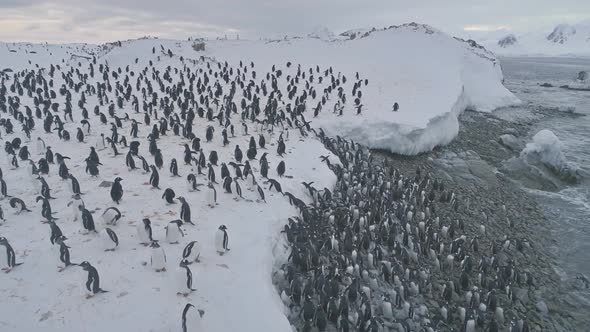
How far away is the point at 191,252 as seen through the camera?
370 inches

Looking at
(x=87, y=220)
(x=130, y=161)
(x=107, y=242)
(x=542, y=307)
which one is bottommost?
(x=542, y=307)

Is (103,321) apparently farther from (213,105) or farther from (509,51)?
(509,51)

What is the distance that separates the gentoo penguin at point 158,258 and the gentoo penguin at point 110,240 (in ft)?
3.82

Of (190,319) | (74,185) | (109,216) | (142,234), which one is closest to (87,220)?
(109,216)

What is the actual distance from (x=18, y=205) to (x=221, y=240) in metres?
5.67

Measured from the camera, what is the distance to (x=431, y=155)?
22.1m

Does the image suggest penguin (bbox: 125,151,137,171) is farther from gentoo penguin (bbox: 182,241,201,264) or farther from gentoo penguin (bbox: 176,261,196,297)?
gentoo penguin (bbox: 176,261,196,297)

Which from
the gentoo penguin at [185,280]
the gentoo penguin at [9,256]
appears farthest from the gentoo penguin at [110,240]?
the gentoo penguin at [185,280]

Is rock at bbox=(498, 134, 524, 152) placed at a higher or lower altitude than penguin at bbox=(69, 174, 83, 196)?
lower

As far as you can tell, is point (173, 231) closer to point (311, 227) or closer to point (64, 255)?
point (64, 255)

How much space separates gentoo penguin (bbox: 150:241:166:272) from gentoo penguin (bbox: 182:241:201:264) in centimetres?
46

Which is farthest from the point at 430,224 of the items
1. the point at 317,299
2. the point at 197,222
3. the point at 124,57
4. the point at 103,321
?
the point at 124,57

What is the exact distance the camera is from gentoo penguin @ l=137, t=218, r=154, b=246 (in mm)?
9833

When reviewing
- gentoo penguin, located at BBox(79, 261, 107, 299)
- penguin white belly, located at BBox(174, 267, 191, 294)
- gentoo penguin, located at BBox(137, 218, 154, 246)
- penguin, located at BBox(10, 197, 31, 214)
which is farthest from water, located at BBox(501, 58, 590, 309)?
penguin, located at BBox(10, 197, 31, 214)
